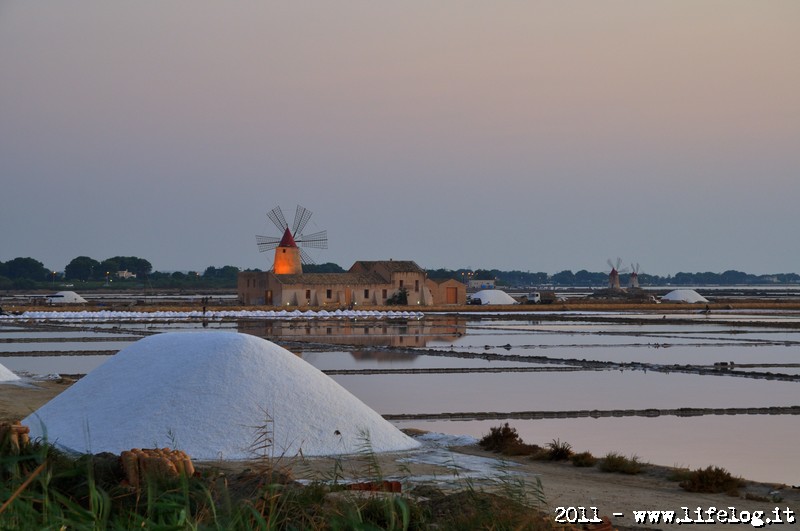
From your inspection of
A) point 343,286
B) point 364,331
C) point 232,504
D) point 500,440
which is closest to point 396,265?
point 343,286

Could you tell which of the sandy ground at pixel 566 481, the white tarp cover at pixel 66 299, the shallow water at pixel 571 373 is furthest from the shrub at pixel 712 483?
the white tarp cover at pixel 66 299

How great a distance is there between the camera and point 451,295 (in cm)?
4975

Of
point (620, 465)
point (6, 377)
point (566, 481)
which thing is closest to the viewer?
point (566, 481)

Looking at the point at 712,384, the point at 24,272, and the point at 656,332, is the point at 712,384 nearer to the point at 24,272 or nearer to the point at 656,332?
the point at 656,332

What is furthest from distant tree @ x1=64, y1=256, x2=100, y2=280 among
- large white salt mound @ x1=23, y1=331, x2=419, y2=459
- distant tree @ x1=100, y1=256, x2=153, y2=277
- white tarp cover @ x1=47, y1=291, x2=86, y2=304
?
large white salt mound @ x1=23, y1=331, x2=419, y2=459

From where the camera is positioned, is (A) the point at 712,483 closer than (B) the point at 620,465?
Yes

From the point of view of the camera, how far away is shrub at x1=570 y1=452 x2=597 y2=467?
9.15m

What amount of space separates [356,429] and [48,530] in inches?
248

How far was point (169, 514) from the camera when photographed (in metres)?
4.40

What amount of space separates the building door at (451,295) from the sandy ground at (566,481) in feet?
130

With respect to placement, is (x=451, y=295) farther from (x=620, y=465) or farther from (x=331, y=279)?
(x=620, y=465)

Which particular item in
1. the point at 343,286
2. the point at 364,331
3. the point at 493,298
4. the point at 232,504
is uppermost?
the point at 343,286

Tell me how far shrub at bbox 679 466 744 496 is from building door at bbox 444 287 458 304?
136ft

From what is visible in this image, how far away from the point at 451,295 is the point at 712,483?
4191 cm
